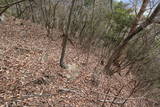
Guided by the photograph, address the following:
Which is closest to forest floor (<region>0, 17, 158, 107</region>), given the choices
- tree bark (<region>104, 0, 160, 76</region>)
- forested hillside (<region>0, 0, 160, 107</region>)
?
forested hillside (<region>0, 0, 160, 107</region>)

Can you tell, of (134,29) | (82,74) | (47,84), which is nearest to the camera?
(47,84)

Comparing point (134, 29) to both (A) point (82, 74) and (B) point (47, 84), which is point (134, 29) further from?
(B) point (47, 84)

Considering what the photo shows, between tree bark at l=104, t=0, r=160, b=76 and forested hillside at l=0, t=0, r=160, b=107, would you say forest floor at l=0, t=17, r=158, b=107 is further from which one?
tree bark at l=104, t=0, r=160, b=76

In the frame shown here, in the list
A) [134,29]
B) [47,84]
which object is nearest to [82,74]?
[47,84]

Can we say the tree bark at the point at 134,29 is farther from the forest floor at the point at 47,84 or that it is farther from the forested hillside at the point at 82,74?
the forest floor at the point at 47,84

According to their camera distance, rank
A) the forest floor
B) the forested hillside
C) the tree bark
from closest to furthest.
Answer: the forest floor < the forested hillside < the tree bark

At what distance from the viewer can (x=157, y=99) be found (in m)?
7.55

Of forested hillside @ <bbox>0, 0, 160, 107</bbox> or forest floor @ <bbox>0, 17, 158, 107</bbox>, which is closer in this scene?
forest floor @ <bbox>0, 17, 158, 107</bbox>

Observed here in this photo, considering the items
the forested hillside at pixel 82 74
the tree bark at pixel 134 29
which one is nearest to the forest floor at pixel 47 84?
the forested hillside at pixel 82 74

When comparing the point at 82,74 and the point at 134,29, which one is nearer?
the point at 134,29

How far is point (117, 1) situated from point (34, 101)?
37.7 ft

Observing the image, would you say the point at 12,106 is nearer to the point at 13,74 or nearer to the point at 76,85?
the point at 13,74

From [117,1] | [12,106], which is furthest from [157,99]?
[117,1]

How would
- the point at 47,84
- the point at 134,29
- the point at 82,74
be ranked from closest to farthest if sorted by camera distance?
the point at 47,84
the point at 134,29
the point at 82,74
